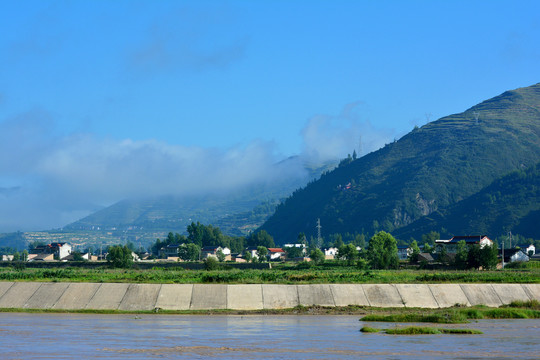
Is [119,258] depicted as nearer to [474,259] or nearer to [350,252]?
[350,252]

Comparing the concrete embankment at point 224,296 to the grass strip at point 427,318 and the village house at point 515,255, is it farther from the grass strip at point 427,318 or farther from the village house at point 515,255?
the village house at point 515,255

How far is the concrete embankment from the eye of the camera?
57688mm

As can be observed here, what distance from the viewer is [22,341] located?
35.6m

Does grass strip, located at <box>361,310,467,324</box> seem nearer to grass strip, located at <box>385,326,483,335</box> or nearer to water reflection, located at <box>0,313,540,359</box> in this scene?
water reflection, located at <box>0,313,540,359</box>

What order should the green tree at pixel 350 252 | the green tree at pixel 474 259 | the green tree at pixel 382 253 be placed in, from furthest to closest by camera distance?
the green tree at pixel 350 252
the green tree at pixel 382 253
the green tree at pixel 474 259

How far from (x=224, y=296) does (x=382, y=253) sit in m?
87.6

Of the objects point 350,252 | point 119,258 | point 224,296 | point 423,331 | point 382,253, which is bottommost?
point 423,331

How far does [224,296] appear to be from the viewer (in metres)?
58.7

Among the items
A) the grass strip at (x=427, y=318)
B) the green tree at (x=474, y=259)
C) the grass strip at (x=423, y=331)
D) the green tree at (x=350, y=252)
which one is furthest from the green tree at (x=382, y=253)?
the grass strip at (x=423, y=331)

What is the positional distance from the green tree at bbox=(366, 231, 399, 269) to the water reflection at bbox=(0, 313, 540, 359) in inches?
3088

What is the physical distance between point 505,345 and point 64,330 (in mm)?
24576

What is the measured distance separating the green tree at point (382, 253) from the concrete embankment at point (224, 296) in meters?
65.6

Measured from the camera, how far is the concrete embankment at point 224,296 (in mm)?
57688

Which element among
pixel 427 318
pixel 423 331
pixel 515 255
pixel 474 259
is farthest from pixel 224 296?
pixel 515 255
